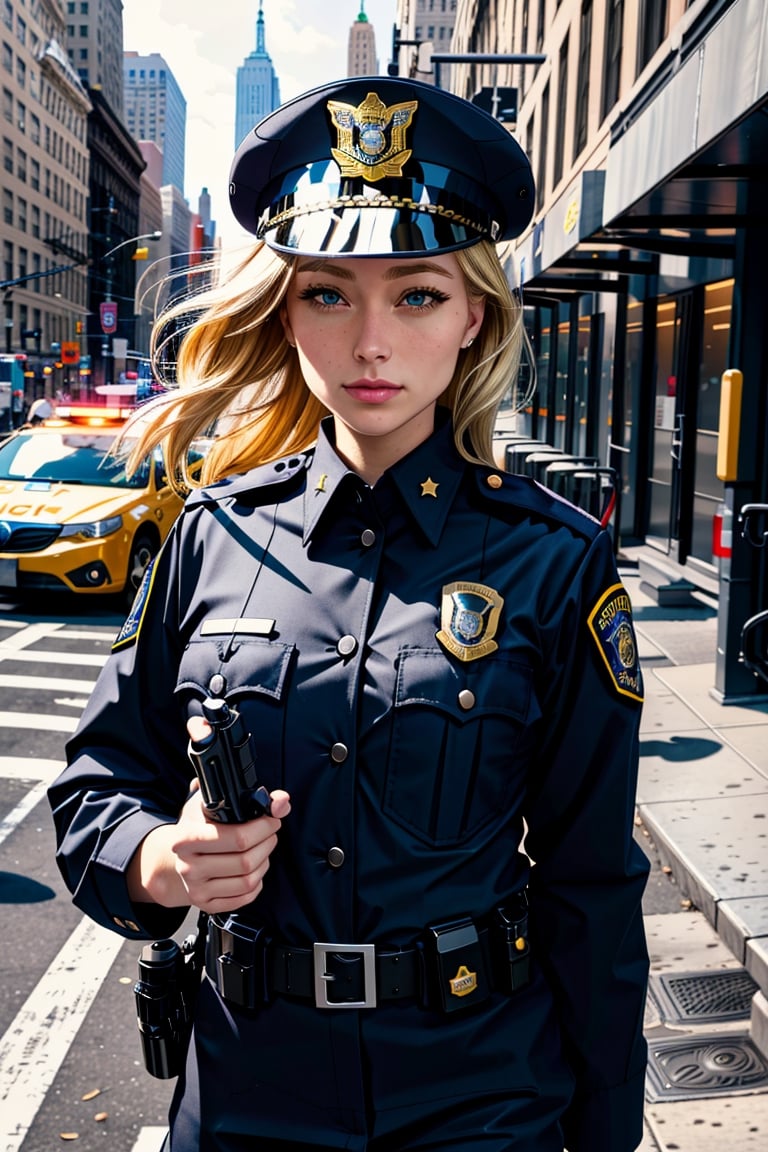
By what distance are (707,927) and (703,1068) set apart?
1.12m

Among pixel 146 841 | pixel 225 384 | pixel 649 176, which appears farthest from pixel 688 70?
pixel 146 841

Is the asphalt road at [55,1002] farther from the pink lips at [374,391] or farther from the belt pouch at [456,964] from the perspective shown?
the pink lips at [374,391]

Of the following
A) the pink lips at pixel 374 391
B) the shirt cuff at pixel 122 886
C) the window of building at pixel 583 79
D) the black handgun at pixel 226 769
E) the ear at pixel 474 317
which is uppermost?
the window of building at pixel 583 79

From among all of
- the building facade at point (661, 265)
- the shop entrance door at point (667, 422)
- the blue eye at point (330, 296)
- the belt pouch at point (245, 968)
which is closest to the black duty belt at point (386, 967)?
the belt pouch at point (245, 968)

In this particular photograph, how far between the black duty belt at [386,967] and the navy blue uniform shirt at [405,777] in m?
0.02

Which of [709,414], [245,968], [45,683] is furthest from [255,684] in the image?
[709,414]

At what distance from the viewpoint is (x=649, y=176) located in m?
7.18

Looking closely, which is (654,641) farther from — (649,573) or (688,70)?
(688,70)

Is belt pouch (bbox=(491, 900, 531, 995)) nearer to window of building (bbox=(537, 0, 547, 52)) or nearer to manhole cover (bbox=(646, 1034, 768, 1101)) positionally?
manhole cover (bbox=(646, 1034, 768, 1101))

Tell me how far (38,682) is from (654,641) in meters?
5.13

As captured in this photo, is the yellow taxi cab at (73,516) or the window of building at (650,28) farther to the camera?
the window of building at (650,28)

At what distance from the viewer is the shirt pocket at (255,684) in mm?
1752

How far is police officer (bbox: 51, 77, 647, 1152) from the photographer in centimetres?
168

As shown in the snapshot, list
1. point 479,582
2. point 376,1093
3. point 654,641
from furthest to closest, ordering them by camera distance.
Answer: point 654,641
point 479,582
point 376,1093
